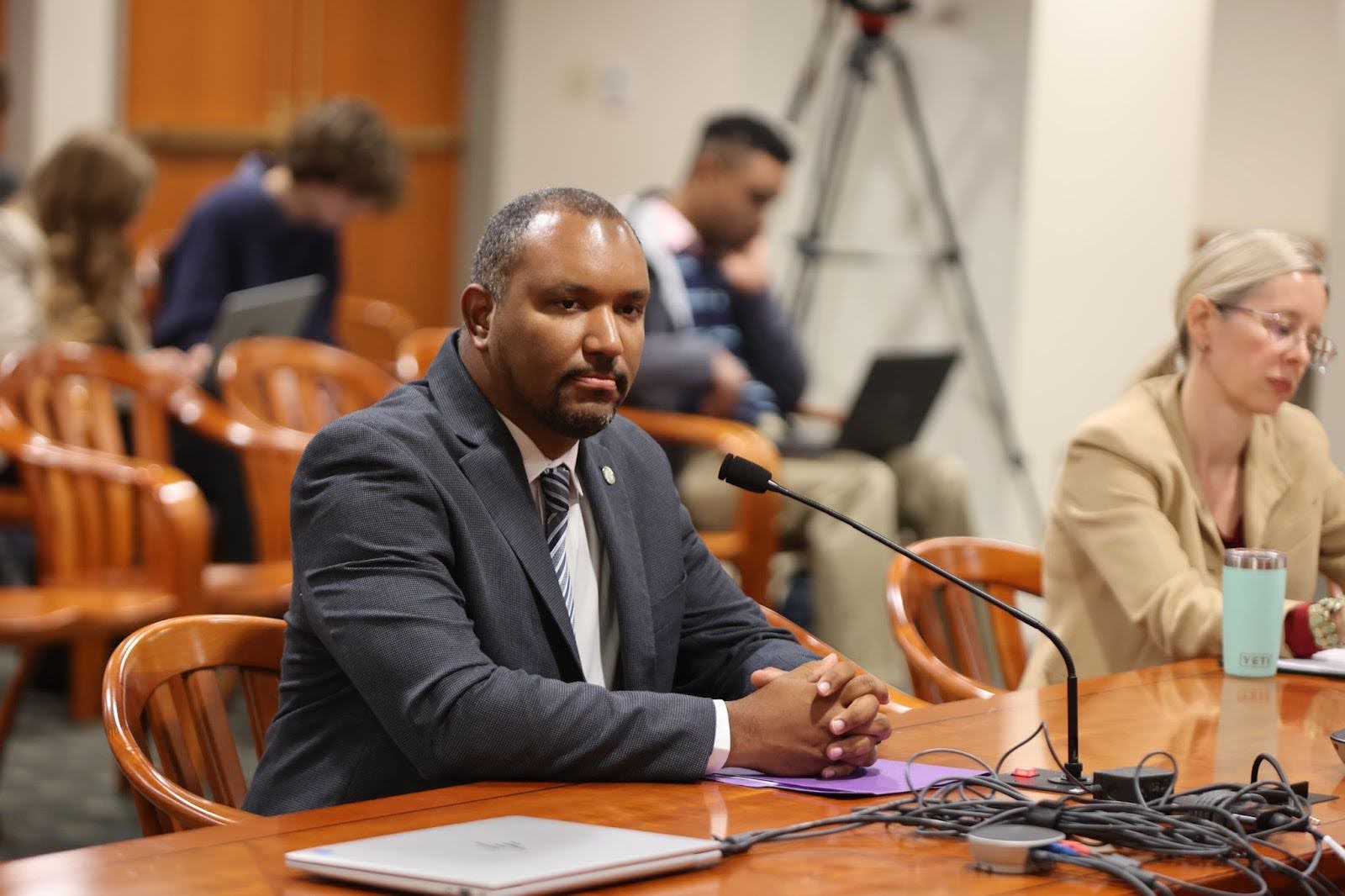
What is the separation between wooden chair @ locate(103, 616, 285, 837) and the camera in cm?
177

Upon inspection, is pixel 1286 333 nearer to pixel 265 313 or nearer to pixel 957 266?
pixel 265 313

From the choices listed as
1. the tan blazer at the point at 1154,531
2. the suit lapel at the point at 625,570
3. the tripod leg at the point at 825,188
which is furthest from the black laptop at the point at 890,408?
the suit lapel at the point at 625,570

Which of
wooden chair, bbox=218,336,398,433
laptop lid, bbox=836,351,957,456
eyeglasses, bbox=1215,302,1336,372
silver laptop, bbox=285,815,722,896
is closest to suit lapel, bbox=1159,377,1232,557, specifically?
eyeglasses, bbox=1215,302,1336,372

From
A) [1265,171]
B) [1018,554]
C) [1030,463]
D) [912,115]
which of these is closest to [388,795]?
[1018,554]

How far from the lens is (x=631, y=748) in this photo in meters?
1.64

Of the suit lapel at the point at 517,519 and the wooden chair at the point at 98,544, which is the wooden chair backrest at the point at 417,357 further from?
the suit lapel at the point at 517,519

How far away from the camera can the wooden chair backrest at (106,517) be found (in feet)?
12.1

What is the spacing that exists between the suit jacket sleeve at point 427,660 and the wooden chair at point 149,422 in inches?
87.2

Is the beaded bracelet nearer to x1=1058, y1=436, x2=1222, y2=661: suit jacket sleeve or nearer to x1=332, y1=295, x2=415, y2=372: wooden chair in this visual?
x1=1058, y1=436, x2=1222, y2=661: suit jacket sleeve

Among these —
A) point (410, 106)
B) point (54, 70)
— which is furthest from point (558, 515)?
point (410, 106)

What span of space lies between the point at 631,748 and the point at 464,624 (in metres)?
0.20

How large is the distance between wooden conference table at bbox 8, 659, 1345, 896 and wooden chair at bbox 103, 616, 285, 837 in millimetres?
294

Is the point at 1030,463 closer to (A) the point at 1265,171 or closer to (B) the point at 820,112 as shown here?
(B) the point at 820,112

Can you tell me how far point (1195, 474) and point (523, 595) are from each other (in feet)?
3.92
